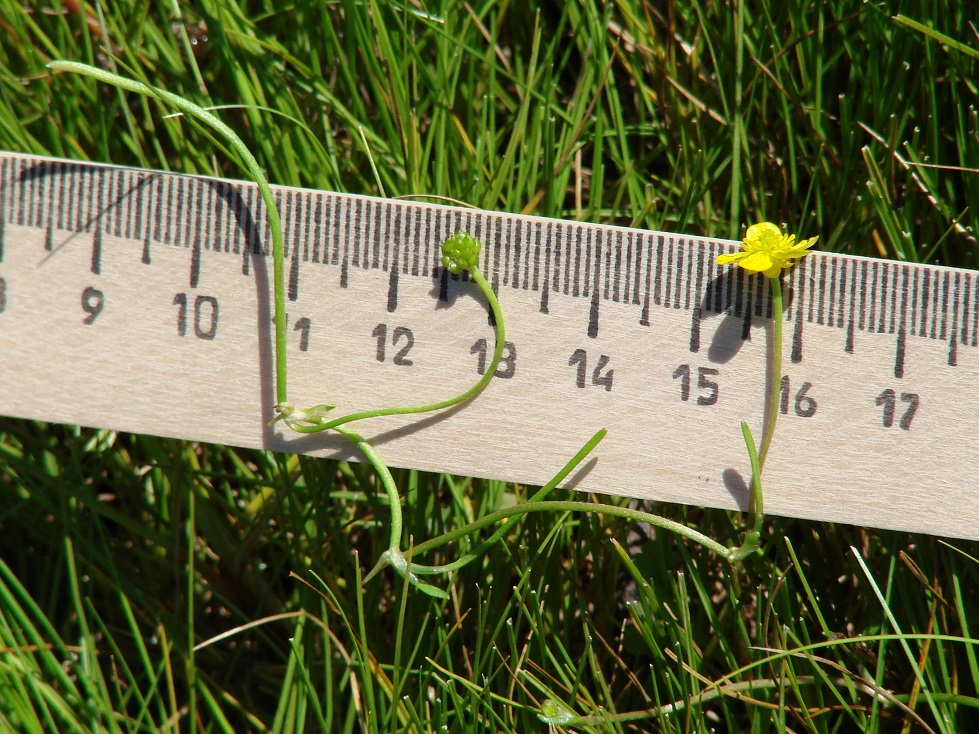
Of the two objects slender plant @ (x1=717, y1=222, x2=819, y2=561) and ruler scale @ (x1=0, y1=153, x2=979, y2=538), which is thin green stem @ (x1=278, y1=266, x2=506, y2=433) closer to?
ruler scale @ (x1=0, y1=153, x2=979, y2=538)

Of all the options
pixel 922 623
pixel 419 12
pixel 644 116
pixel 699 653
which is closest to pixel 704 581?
pixel 699 653

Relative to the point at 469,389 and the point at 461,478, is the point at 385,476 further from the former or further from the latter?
the point at 461,478

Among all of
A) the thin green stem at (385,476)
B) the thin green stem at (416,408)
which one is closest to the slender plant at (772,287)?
the thin green stem at (416,408)

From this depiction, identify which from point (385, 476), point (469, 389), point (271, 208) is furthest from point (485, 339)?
point (271, 208)

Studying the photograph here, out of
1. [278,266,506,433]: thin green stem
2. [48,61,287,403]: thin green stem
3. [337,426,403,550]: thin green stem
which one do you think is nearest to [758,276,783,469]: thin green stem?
[278,266,506,433]: thin green stem

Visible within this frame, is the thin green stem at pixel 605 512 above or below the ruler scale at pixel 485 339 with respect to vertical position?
below

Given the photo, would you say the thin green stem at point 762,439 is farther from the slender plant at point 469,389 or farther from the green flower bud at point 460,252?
the green flower bud at point 460,252
